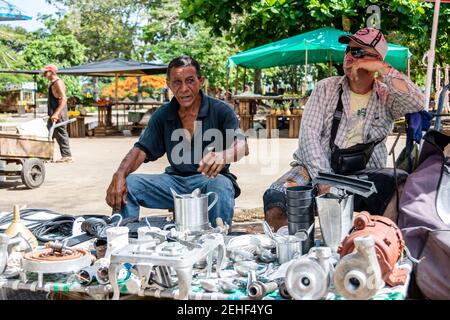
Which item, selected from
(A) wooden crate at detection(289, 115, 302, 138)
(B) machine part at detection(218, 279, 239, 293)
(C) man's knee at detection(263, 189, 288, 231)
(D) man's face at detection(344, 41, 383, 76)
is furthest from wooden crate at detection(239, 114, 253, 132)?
(B) machine part at detection(218, 279, 239, 293)

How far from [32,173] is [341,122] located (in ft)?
18.3

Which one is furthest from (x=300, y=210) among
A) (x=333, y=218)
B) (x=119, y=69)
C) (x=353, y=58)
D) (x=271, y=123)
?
(x=119, y=69)

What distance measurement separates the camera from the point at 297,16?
6.25 meters

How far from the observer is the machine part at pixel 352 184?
2.48 metres

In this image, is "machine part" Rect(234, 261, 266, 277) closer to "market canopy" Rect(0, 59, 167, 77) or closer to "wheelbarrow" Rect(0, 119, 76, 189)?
"wheelbarrow" Rect(0, 119, 76, 189)

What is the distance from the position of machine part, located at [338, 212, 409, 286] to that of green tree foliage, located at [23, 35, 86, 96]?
3073cm

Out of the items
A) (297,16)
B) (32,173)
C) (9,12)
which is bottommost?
(32,173)

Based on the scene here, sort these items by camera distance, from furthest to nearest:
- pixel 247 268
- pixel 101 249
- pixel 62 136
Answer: pixel 62 136 → pixel 101 249 → pixel 247 268

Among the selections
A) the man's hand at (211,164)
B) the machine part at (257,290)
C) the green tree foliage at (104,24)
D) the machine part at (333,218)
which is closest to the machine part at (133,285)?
the machine part at (257,290)

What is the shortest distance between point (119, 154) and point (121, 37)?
94.4ft

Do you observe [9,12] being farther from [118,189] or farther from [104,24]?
[104,24]

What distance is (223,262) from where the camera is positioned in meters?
2.42

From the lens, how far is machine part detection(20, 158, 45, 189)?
7828 millimetres
